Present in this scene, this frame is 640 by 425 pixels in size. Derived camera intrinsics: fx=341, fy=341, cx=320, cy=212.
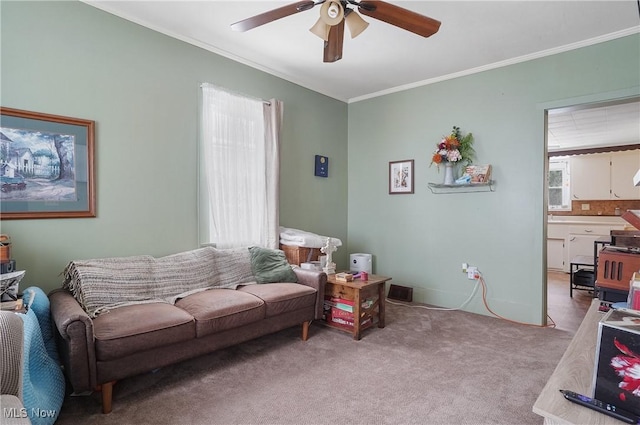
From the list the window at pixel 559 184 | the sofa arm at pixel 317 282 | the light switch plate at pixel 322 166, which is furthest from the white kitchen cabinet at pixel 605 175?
the sofa arm at pixel 317 282

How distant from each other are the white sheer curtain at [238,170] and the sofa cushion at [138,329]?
1116mm

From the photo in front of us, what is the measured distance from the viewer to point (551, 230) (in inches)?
268

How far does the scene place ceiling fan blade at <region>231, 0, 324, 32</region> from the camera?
2.06 m

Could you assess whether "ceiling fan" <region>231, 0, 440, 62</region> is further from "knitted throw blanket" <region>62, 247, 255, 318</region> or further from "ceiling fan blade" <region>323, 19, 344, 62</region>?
"knitted throw blanket" <region>62, 247, 255, 318</region>

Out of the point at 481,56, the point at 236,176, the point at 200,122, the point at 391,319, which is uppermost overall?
the point at 481,56

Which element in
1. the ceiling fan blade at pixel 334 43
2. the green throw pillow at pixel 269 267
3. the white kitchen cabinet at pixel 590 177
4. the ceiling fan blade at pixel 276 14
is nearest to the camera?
the ceiling fan blade at pixel 276 14

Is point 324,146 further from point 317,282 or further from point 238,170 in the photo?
point 317,282

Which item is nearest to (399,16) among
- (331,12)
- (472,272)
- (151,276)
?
(331,12)

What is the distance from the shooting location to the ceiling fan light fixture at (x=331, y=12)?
1988mm

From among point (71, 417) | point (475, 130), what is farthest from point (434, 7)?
point (71, 417)

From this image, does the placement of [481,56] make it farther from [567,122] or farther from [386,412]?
[386,412]

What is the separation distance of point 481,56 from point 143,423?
13.7 feet

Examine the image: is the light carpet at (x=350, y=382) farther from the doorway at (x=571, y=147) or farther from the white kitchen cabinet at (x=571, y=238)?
the white kitchen cabinet at (x=571, y=238)

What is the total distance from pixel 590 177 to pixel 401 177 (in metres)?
4.86
